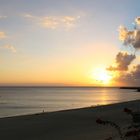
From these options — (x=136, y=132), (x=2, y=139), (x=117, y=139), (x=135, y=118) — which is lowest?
(x=136, y=132)

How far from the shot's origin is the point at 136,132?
5.41m

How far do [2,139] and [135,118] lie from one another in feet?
29.6

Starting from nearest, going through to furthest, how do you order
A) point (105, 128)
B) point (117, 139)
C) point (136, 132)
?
point (136, 132), point (117, 139), point (105, 128)

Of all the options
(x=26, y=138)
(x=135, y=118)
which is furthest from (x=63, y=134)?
(x=135, y=118)

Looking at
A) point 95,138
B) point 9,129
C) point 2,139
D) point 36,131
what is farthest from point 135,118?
point 9,129

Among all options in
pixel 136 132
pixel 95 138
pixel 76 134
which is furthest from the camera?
pixel 76 134

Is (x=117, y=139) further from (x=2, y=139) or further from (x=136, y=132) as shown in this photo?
(x=136, y=132)

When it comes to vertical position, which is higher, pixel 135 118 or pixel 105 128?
pixel 105 128

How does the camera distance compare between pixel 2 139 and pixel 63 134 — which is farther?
pixel 63 134

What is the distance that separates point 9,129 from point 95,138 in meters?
4.81

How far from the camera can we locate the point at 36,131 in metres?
16.8

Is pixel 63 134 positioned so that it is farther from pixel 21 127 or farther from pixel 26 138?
pixel 21 127

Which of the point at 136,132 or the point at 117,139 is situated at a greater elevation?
the point at 117,139

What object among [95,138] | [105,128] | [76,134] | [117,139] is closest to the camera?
[117,139]
